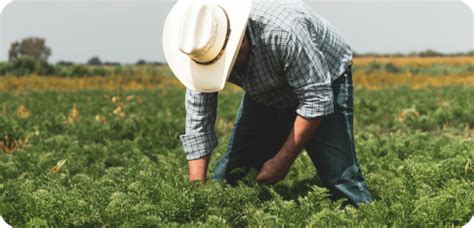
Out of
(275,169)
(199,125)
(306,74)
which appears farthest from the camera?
(199,125)

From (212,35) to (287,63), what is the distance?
50cm

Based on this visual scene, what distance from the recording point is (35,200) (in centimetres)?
429

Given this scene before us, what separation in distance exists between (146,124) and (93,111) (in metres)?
4.66

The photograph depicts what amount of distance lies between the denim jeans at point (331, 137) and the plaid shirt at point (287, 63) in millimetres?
191

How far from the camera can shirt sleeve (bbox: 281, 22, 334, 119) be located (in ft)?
13.2

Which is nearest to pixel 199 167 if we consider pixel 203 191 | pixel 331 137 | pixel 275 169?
pixel 203 191

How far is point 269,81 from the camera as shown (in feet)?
14.1

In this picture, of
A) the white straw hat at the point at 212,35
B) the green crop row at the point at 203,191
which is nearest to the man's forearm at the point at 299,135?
the green crop row at the point at 203,191

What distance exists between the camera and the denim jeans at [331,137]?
179 inches

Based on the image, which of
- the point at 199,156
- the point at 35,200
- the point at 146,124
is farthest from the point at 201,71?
the point at 146,124

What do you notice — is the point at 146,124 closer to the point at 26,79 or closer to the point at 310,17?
the point at 310,17

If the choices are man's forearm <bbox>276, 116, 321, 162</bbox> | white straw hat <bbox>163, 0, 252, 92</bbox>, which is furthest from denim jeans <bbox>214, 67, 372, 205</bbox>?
white straw hat <bbox>163, 0, 252, 92</bbox>

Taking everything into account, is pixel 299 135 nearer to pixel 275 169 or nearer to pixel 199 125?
pixel 275 169

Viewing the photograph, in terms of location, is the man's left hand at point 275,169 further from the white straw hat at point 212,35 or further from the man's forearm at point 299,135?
the white straw hat at point 212,35
